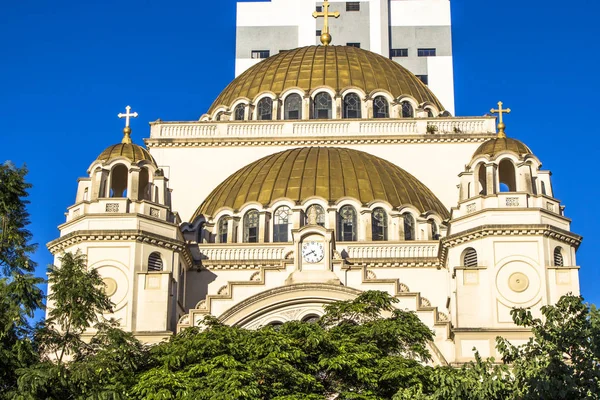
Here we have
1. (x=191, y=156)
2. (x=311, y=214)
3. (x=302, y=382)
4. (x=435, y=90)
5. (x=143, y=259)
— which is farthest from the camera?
(x=435, y=90)

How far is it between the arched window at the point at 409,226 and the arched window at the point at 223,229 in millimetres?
7072

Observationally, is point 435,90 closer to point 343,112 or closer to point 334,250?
point 343,112

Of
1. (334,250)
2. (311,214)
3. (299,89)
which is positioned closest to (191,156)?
(299,89)

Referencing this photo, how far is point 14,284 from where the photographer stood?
3544 cm

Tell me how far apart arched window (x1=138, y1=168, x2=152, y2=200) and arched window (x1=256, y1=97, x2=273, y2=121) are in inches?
567

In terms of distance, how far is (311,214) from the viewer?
172ft

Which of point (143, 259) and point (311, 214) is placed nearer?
point (143, 259)

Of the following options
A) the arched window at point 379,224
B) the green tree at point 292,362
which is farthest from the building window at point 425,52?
the green tree at point 292,362

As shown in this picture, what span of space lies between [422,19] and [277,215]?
43.7m

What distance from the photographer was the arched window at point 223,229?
53.8m

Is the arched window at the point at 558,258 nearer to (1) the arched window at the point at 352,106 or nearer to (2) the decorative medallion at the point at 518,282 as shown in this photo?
(2) the decorative medallion at the point at 518,282

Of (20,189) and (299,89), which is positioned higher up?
(299,89)

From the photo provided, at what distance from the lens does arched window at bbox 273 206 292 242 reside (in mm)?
53156

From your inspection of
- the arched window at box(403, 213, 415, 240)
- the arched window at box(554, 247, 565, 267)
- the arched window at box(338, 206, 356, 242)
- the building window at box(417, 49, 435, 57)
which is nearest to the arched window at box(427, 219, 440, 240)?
the arched window at box(403, 213, 415, 240)
